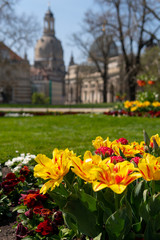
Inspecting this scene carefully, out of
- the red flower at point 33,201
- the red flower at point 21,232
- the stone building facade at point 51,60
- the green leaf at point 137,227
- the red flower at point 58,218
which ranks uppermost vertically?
the stone building facade at point 51,60

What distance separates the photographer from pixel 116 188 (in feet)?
4.35

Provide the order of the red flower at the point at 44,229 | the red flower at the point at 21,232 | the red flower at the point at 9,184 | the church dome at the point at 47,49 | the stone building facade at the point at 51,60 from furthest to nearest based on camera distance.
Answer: the church dome at the point at 47,49 → the stone building facade at the point at 51,60 → the red flower at the point at 9,184 → the red flower at the point at 21,232 → the red flower at the point at 44,229

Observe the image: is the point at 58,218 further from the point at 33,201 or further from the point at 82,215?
the point at 82,215

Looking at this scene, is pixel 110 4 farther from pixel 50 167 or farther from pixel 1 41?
pixel 50 167

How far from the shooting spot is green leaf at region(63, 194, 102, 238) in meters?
1.60

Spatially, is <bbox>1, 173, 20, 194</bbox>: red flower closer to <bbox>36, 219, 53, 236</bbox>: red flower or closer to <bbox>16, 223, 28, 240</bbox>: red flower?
<bbox>16, 223, 28, 240</bbox>: red flower

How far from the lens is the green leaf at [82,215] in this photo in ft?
5.26

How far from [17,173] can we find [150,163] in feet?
7.69

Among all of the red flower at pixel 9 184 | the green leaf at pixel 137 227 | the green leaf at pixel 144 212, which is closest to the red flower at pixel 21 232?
the red flower at pixel 9 184

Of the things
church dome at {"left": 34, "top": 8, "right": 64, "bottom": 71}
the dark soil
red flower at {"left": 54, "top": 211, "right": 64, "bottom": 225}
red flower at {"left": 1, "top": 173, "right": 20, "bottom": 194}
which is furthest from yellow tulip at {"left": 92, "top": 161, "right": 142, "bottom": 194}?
church dome at {"left": 34, "top": 8, "right": 64, "bottom": 71}

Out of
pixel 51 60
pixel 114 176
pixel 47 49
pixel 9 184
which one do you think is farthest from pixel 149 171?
pixel 47 49

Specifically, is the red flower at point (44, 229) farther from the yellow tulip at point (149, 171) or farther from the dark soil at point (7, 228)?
the yellow tulip at point (149, 171)

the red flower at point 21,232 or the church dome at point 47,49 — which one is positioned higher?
the church dome at point 47,49

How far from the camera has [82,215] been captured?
165 centimetres
